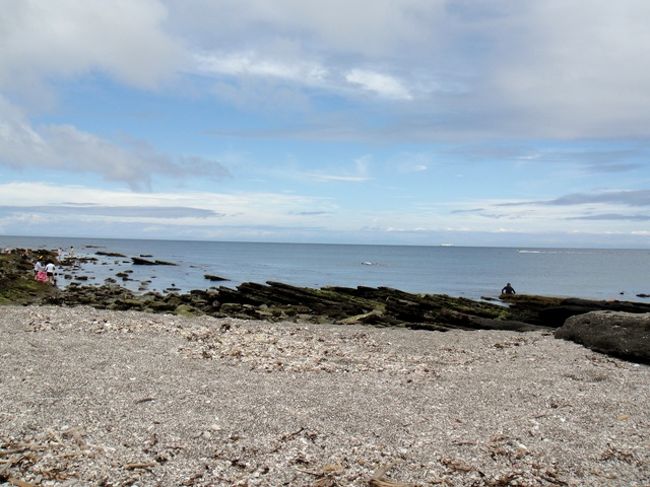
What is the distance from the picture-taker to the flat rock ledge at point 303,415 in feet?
23.9

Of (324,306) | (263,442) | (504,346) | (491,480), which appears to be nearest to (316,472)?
(263,442)

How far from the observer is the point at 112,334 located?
16781 millimetres

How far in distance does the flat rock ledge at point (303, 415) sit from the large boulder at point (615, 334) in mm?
693

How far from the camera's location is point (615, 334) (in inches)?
682

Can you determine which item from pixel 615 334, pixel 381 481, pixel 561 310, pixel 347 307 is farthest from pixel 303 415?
pixel 561 310

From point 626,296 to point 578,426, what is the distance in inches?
2048

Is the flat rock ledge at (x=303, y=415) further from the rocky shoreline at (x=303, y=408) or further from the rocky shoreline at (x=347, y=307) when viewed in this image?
the rocky shoreline at (x=347, y=307)

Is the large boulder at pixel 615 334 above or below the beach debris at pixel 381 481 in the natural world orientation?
above

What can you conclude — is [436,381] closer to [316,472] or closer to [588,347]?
[316,472]

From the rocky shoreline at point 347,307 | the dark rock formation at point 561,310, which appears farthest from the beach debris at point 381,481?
the dark rock formation at point 561,310

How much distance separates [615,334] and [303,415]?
12150 millimetres

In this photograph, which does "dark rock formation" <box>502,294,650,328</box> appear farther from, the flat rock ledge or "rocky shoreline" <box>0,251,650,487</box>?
the flat rock ledge

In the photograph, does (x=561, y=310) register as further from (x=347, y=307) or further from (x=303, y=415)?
(x=303, y=415)

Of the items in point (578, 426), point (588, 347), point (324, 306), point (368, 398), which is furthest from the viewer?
point (324, 306)
